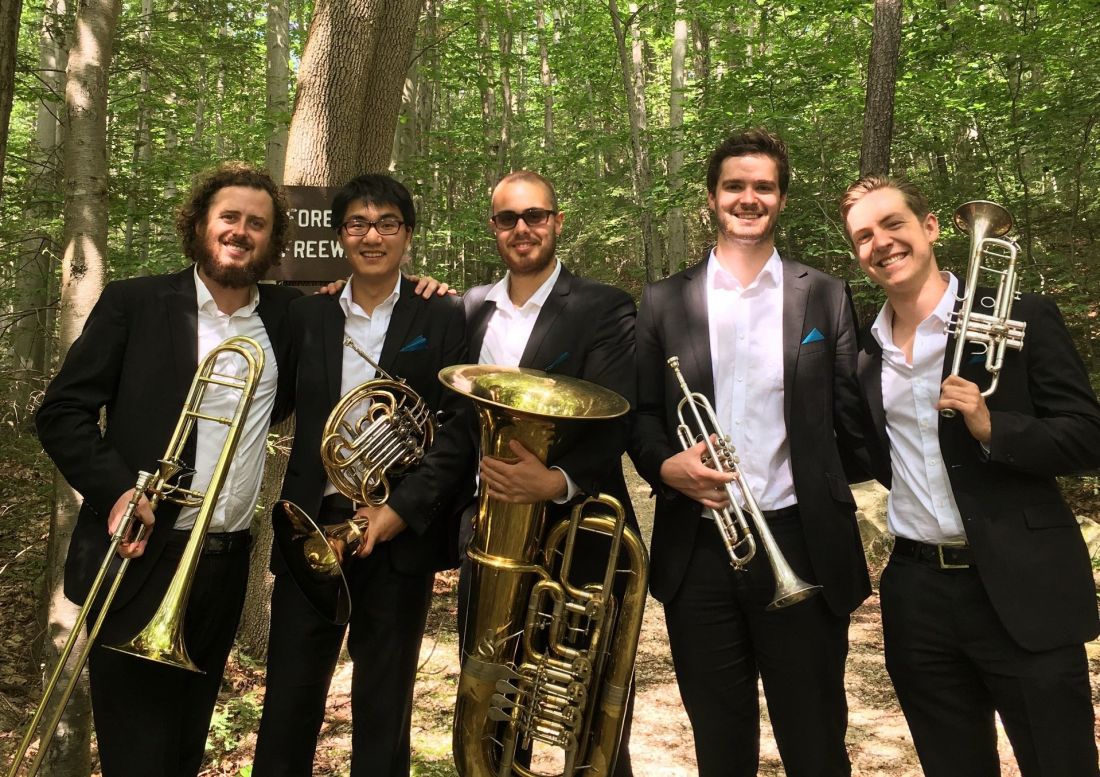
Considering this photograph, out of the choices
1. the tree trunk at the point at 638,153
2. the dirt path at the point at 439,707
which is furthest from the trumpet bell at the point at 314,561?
the tree trunk at the point at 638,153

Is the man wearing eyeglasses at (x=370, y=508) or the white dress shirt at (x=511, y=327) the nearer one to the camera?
the man wearing eyeglasses at (x=370, y=508)

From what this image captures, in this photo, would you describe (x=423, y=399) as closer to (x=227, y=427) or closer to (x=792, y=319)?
(x=227, y=427)

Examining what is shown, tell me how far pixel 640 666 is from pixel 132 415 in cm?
452

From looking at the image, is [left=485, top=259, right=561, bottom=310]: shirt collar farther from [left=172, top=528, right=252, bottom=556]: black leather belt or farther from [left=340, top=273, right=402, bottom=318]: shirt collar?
[left=172, top=528, right=252, bottom=556]: black leather belt

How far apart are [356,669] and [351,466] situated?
29.9 inches

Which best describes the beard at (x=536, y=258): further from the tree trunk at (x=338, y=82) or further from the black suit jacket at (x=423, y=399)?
the tree trunk at (x=338, y=82)

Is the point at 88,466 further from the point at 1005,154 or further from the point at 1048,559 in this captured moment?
the point at 1005,154

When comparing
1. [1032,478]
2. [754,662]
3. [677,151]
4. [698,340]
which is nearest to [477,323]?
[698,340]

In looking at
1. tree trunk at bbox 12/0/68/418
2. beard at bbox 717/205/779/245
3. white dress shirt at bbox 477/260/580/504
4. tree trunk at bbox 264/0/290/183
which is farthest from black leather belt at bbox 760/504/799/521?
tree trunk at bbox 264/0/290/183

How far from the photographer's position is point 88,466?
2625 millimetres

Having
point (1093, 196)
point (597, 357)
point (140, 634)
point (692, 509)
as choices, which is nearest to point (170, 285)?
point (140, 634)

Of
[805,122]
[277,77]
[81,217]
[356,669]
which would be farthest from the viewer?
[805,122]

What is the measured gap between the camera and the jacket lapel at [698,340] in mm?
2801

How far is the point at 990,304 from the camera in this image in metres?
2.48
